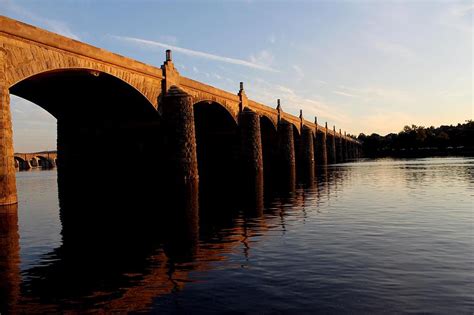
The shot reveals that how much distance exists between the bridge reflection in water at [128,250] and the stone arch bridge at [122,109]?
562 centimetres

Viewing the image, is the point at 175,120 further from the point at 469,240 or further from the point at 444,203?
the point at 469,240

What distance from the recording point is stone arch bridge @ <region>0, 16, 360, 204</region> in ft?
69.7

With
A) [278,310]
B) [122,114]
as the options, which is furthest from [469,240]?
[122,114]

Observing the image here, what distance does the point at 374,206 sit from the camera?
20734 mm

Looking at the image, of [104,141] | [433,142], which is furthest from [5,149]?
[433,142]

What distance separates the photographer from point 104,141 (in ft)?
129

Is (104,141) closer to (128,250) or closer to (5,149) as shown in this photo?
(5,149)

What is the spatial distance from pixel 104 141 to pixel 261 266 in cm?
3204

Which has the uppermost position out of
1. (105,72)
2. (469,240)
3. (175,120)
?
(105,72)

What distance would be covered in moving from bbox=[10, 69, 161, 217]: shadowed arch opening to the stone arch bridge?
9cm

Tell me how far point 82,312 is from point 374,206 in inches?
642


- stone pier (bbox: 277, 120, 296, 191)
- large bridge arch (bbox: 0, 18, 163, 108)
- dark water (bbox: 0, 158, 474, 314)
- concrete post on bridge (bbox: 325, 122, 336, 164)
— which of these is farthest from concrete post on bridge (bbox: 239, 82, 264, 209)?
concrete post on bridge (bbox: 325, 122, 336, 164)

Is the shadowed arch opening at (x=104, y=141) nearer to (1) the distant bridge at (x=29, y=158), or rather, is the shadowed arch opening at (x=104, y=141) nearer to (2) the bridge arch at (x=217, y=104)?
(2) the bridge arch at (x=217, y=104)

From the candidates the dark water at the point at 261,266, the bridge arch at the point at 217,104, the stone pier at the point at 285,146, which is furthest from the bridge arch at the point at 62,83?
the stone pier at the point at 285,146
